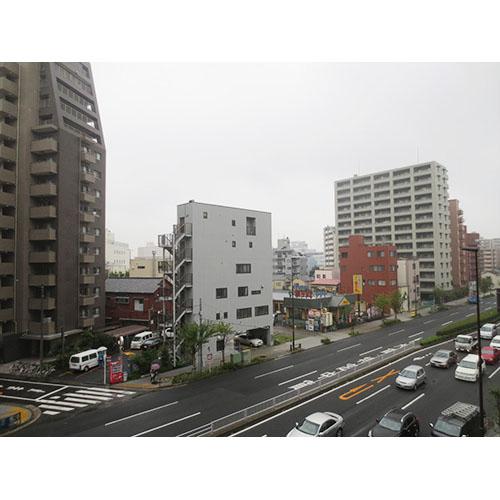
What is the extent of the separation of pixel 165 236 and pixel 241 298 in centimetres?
849

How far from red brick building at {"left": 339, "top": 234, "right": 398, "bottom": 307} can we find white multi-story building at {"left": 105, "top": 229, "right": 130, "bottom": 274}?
52.0 m

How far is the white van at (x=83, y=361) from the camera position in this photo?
23016 mm

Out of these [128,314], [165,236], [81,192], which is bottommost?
[128,314]

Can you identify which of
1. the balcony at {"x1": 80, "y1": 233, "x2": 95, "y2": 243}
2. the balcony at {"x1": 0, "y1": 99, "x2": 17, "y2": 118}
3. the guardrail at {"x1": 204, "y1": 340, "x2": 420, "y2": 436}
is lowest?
the guardrail at {"x1": 204, "y1": 340, "x2": 420, "y2": 436}

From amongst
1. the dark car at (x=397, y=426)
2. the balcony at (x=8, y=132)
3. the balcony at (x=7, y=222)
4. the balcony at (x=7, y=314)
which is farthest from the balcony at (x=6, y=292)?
the dark car at (x=397, y=426)

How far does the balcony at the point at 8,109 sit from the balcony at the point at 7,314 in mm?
16010

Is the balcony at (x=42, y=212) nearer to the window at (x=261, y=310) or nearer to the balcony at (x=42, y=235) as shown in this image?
the balcony at (x=42, y=235)

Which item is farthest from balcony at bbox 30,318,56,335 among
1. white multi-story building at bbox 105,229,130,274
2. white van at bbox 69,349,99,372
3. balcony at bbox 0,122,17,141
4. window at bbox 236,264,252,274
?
white multi-story building at bbox 105,229,130,274

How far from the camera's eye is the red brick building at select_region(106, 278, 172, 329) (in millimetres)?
34094

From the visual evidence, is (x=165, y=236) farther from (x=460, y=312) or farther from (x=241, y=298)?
(x=460, y=312)

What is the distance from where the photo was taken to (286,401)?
607 inches

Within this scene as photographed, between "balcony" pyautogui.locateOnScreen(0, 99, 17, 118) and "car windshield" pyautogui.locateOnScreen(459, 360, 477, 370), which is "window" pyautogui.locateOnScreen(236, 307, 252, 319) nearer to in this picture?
"car windshield" pyautogui.locateOnScreen(459, 360, 477, 370)

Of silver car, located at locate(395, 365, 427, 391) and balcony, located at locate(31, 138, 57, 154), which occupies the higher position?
balcony, located at locate(31, 138, 57, 154)

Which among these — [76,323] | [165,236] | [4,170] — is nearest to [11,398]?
[76,323]
